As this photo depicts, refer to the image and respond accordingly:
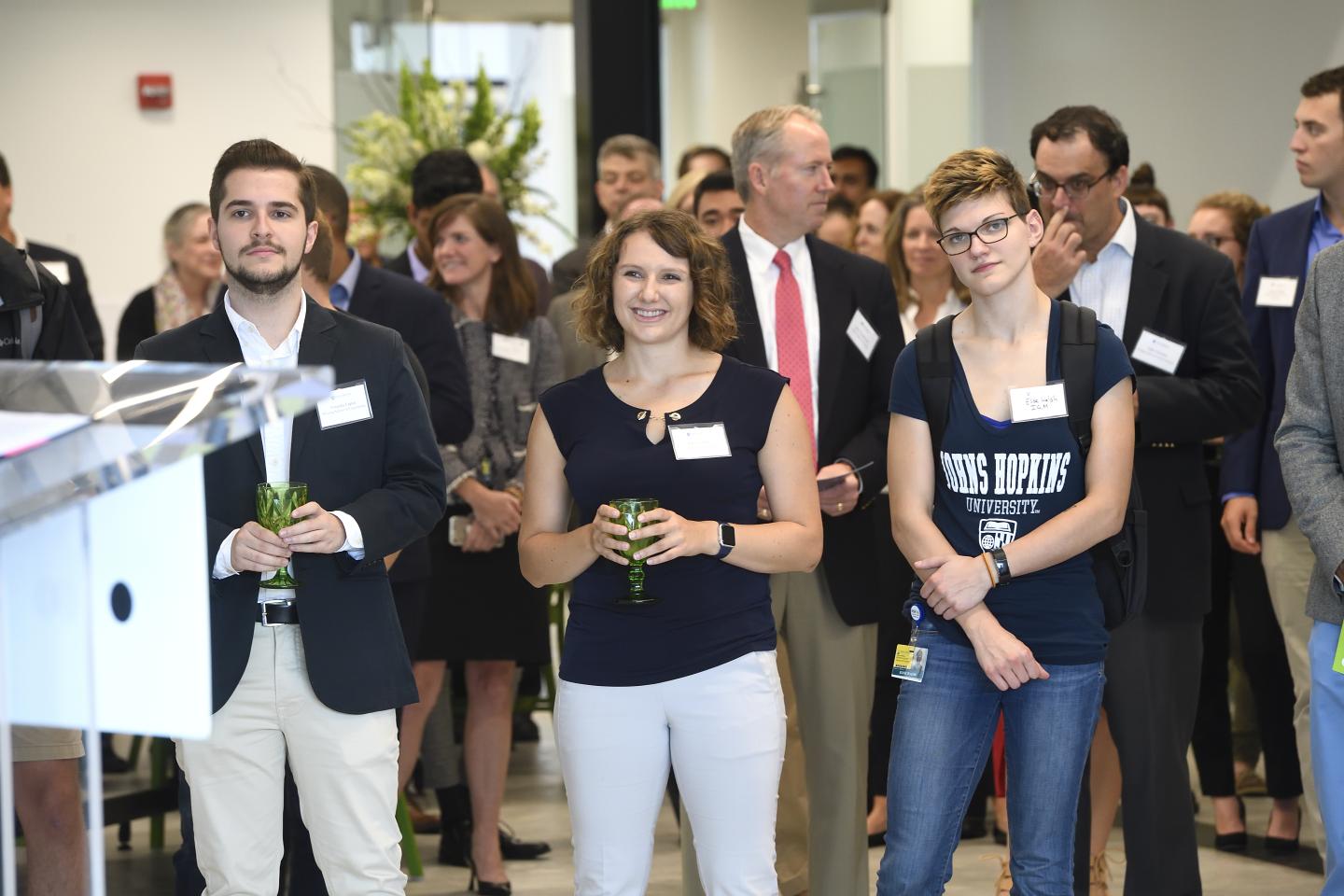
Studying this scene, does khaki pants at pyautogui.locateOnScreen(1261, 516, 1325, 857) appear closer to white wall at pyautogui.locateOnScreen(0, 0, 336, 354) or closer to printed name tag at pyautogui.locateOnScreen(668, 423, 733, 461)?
printed name tag at pyautogui.locateOnScreen(668, 423, 733, 461)

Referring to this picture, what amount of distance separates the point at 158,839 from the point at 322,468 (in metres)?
2.42

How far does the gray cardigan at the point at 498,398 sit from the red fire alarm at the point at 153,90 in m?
5.08

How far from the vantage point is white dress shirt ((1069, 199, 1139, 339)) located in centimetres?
369

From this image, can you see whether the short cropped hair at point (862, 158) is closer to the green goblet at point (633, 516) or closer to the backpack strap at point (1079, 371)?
the backpack strap at point (1079, 371)

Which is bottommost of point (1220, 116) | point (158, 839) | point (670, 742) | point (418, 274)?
point (158, 839)

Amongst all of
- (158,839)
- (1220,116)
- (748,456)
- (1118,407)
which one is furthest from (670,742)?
(1220,116)

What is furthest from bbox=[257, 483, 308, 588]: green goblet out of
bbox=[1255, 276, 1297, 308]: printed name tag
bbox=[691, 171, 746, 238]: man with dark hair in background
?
bbox=[1255, 276, 1297, 308]: printed name tag

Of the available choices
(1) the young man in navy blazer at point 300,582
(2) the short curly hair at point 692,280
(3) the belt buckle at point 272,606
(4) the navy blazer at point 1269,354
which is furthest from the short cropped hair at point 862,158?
(3) the belt buckle at point 272,606

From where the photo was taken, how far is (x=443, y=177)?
206 inches

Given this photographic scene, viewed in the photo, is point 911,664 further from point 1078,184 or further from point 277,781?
point 1078,184

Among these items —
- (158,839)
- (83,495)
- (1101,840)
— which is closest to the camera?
(83,495)

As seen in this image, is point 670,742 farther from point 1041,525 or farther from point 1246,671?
point 1246,671

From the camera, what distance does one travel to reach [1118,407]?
2.90 m

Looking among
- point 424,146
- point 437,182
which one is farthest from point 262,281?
point 424,146
